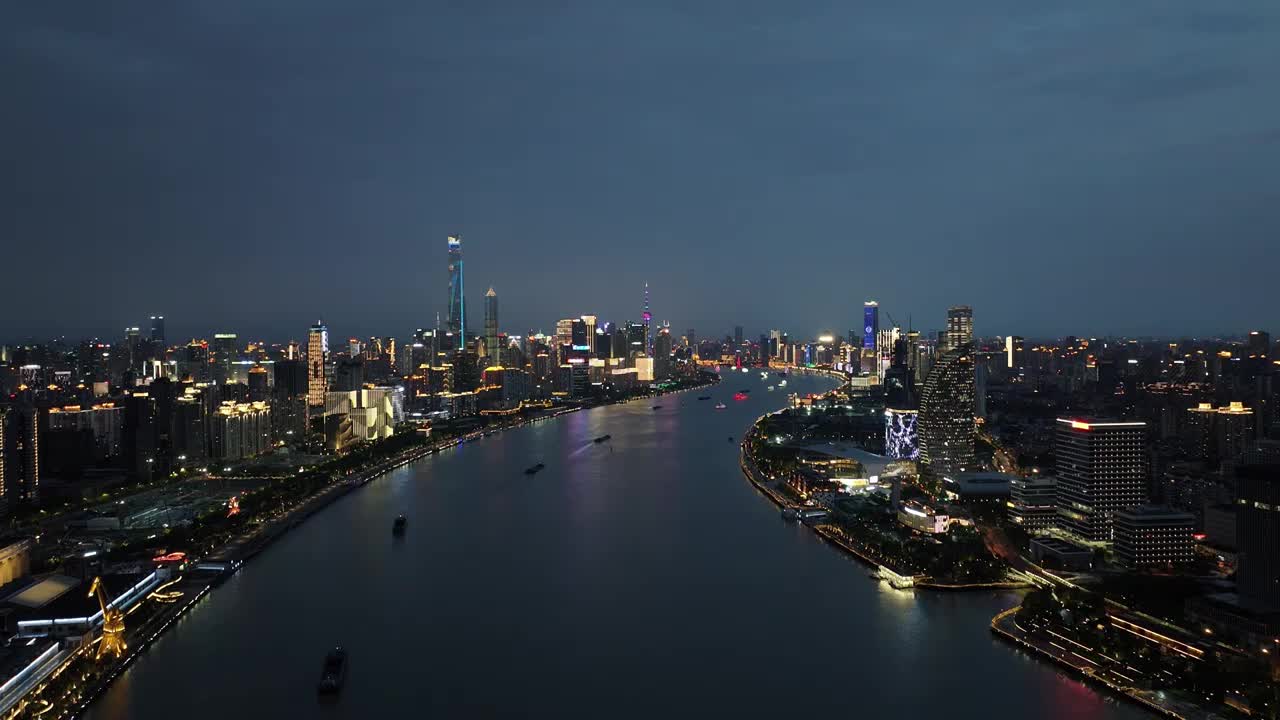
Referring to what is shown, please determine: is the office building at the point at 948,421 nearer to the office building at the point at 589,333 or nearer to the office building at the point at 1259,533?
the office building at the point at 1259,533

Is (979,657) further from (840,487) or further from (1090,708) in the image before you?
(840,487)

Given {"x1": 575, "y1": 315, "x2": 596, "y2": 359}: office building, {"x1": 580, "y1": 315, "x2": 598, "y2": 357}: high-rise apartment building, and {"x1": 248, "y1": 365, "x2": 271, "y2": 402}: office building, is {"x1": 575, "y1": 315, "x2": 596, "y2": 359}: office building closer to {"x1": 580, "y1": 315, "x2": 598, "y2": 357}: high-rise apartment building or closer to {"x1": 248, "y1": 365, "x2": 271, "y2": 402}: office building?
{"x1": 580, "y1": 315, "x2": 598, "y2": 357}: high-rise apartment building

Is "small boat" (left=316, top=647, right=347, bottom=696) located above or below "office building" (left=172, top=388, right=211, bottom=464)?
below

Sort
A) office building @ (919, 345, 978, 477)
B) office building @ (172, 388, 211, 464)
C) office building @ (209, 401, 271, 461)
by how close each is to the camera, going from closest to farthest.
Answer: office building @ (919, 345, 978, 477), office building @ (172, 388, 211, 464), office building @ (209, 401, 271, 461)

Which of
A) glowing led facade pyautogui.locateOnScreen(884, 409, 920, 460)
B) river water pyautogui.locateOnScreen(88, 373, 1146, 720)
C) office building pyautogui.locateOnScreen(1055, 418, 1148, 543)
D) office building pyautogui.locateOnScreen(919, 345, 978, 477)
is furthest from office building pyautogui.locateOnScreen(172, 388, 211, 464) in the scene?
office building pyautogui.locateOnScreen(1055, 418, 1148, 543)

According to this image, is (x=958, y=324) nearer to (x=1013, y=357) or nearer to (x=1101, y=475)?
(x=1101, y=475)

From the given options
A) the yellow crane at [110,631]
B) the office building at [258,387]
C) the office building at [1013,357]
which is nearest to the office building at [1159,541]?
the yellow crane at [110,631]

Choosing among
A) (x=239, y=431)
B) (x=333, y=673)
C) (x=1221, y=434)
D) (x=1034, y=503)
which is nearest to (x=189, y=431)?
(x=239, y=431)
